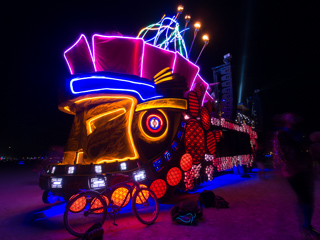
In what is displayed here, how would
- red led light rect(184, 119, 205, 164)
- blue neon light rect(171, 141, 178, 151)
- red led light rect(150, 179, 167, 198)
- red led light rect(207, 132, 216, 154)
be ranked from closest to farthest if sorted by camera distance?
red led light rect(150, 179, 167, 198) < blue neon light rect(171, 141, 178, 151) < red led light rect(184, 119, 205, 164) < red led light rect(207, 132, 216, 154)

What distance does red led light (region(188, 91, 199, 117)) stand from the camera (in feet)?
29.8

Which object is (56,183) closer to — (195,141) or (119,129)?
(119,129)

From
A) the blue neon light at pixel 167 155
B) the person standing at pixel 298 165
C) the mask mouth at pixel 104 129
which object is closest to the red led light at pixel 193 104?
the blue neon light at pixel 167 155

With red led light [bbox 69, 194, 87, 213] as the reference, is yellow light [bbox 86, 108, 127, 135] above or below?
above

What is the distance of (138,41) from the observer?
8.99 metres

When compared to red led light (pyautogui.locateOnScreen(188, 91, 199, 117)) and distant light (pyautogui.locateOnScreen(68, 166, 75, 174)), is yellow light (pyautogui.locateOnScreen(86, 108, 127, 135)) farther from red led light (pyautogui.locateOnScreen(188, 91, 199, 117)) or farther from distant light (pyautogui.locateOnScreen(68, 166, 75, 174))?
red led light (pyautogui.locateOnScreen(188, 91, 199, 117))

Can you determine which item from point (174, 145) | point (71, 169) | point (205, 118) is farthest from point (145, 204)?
point (205, 118)

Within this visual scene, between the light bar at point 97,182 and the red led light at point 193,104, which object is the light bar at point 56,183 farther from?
the red led light at point 193,104

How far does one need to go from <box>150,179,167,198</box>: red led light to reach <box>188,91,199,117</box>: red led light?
11.3 ft

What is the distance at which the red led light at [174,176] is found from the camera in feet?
24.8

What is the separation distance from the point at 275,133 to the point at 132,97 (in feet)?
16.7

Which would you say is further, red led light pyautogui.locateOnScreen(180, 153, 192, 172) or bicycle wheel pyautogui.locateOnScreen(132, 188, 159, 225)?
red led light pyautogui.locateOnScreen(180, 153, 192, 172)

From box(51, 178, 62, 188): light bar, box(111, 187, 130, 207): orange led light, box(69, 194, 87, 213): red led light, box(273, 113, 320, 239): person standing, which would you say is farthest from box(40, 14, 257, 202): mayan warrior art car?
box(273, 113, 320, 239): person standing

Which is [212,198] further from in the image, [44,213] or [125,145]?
[44,213]
